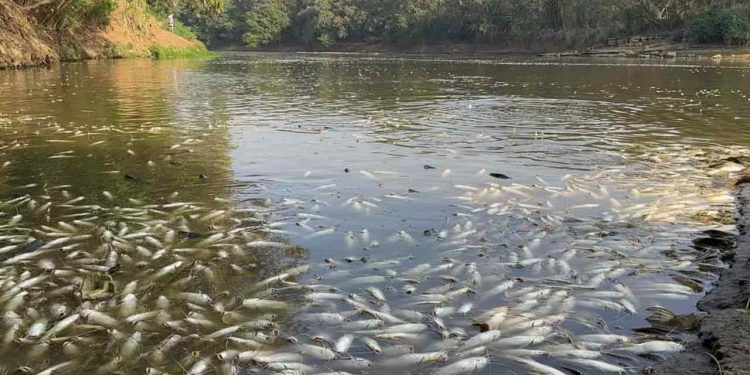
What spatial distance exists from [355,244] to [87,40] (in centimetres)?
5225

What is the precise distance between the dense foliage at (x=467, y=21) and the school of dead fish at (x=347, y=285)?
6334 cm

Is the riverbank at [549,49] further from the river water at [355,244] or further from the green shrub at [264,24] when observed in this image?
the river water at [355,244]

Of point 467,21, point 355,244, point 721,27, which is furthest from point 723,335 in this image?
point 467,21

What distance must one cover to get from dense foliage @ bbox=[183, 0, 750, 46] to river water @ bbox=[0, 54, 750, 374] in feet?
194

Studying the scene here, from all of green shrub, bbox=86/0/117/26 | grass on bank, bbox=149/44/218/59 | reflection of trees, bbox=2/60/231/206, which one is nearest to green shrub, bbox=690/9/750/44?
grass on bank, bbox=149/44/218/59

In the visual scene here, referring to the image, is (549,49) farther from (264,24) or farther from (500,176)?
(500,176)

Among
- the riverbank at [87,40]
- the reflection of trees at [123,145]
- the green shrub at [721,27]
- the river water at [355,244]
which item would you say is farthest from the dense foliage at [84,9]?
the green shrub at [721,27]

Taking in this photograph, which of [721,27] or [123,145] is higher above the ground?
[721,27]

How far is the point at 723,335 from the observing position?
4.02 meters

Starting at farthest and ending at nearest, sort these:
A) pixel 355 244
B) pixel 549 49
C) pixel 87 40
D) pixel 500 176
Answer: pixel 549 49
pixel 87 40
pixel 500 176
pixel 355 244

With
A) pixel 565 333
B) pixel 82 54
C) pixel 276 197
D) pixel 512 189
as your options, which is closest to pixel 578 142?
pixel 512 189

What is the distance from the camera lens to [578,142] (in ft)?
40.2

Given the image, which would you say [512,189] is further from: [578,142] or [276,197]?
[578,142]

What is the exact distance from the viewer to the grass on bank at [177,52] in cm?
5906
